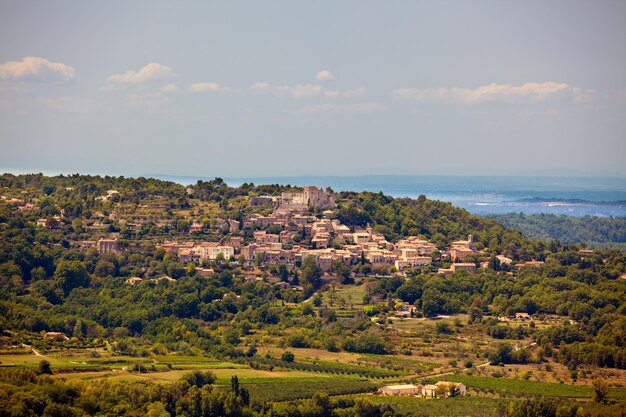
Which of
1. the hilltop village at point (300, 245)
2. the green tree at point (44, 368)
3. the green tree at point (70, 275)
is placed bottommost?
the green tree at point (44, 368)

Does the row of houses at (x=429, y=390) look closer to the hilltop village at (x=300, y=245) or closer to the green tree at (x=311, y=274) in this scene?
the green tree at (x=311, y=274)

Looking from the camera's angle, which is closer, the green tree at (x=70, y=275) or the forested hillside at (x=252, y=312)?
the forested hillside at (x=252, y=312)

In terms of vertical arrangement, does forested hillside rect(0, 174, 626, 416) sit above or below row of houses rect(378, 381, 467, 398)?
above

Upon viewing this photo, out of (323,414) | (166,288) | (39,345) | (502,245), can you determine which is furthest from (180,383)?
(502,245)

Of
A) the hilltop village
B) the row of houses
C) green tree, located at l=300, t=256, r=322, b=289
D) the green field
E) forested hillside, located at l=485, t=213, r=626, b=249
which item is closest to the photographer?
the row of houses

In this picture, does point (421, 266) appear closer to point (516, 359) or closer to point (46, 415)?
point (516, 359)

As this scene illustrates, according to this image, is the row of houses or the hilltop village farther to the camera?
the hilltop village

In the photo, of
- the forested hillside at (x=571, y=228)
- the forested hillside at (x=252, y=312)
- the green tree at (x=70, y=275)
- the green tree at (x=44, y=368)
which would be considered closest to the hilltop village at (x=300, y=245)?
the forested hillside at (x=252, y=312)

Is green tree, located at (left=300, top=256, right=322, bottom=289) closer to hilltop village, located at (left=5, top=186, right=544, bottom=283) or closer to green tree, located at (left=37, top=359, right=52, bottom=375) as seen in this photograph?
hilltop village, located at (left=5, top=186, right=544, bottom=283)

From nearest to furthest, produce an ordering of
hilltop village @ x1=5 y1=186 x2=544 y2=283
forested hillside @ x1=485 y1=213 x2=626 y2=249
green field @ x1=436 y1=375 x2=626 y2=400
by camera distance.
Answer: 1. green field @ x1=436 y1=375 x2=626 y2=400
2. hilltop village @ x1=5 y1=186 x2=544 y2=283
3. forested hillside @ x1=485 y1=213 x2=626 y2=249

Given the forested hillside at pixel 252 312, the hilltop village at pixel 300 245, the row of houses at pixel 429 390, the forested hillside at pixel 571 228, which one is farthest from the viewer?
the forested hillside at pixel 571 228

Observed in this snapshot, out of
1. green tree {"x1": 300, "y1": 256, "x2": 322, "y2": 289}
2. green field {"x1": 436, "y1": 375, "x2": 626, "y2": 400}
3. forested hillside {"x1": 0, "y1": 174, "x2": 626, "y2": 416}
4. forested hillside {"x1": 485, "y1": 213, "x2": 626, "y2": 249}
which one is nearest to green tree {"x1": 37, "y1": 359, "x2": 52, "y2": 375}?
forested hillside {"x1": 0, "y1": 174, "x2": 626, "y2": 416}

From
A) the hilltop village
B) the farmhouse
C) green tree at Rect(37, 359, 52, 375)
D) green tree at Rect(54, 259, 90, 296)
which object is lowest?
the farmhouse
